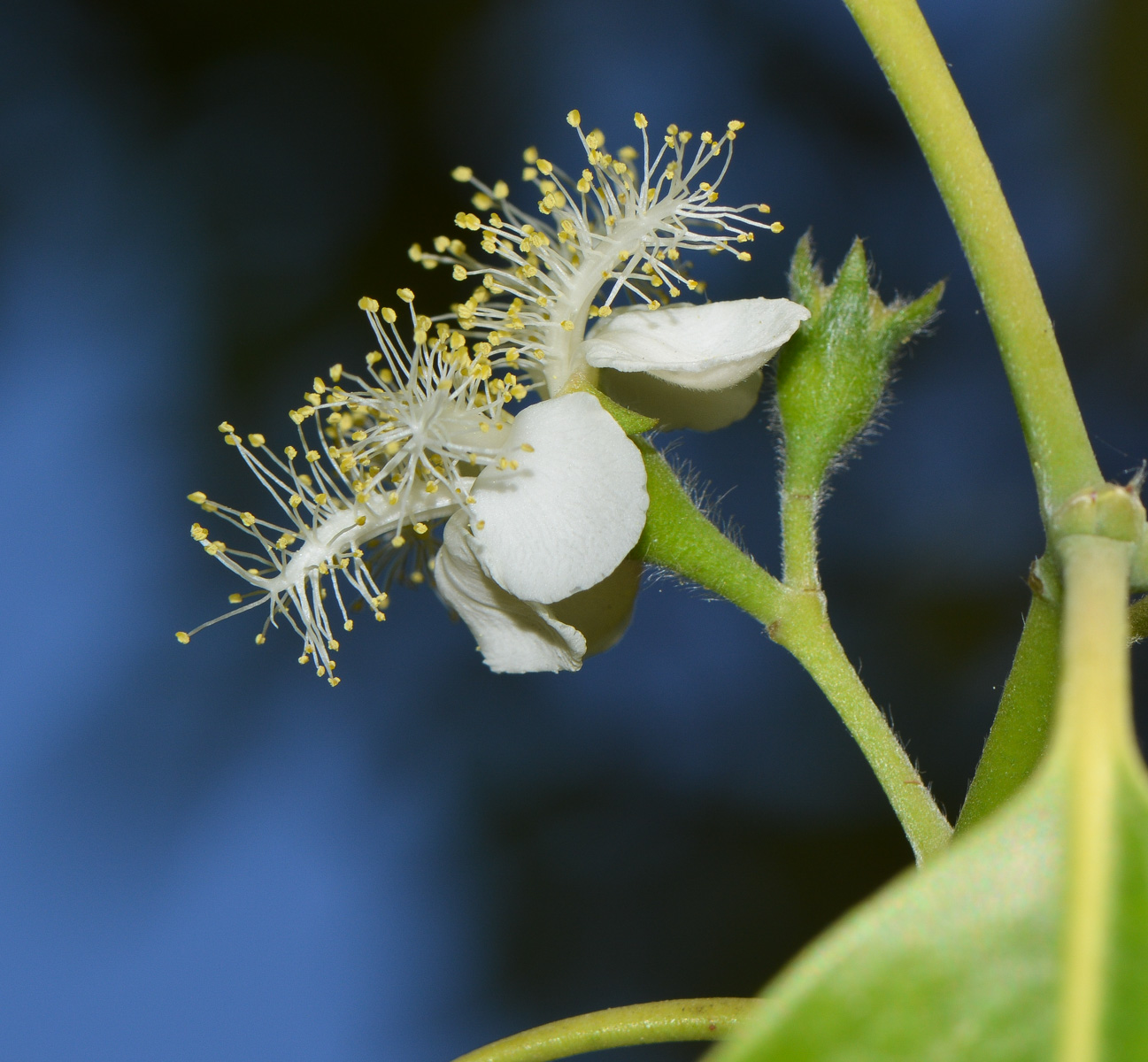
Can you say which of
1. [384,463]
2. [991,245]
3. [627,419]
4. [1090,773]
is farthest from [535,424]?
[1090,773]

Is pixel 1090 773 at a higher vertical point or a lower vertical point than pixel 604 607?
lower

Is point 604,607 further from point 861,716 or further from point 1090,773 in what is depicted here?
point 1090,773

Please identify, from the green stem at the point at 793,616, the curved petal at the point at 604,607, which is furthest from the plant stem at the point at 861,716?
the curved petal at the point at 604,607

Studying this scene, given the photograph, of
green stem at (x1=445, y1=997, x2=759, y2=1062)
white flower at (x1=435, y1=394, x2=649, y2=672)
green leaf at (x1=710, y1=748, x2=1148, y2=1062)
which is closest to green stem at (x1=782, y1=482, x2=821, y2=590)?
white flower at (x1=435, y1=394, x2=649, y2=672)

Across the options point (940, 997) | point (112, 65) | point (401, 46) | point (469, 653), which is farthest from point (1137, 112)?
point (940, 997)

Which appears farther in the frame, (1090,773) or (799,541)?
(799,541)

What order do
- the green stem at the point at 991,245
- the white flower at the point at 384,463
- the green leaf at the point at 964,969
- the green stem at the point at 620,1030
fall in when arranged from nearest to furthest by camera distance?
1. the green leaf at the point at 964,969
2. the green stem at the point at 991,245
3. the green stem at the point at 620,1030
4. the white flower at the point at 384,463

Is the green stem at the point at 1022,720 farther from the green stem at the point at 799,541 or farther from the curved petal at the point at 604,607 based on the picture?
the curved petal at the point at 604,607
